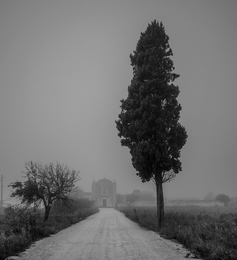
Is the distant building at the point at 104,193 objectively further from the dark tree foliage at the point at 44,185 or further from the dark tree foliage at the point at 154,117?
the dark tree foliage at the point at 154,117

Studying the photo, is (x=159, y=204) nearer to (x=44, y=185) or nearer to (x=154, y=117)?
(x=154, y=117)

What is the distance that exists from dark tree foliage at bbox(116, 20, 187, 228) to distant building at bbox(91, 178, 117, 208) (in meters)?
79.5

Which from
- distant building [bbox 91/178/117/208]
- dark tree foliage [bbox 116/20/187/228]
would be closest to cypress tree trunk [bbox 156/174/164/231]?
dark tree foliage [bbox 116/20/187/228]

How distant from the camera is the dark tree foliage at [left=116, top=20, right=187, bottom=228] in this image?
15555mm

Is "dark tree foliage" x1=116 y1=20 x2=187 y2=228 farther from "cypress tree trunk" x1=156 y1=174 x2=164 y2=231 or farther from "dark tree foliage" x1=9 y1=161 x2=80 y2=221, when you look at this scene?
"dark tree foliage" x1=9 y1=161 x2=80 y2=221

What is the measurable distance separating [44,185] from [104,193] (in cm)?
7635

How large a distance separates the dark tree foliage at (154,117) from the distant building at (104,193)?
261 feet

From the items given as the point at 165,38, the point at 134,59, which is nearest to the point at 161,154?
the point at 134,59

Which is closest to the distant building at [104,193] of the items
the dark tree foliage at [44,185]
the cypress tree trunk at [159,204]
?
the dark tree foliage at [44,185]

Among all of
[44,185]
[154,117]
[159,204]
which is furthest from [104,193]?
[154,117]

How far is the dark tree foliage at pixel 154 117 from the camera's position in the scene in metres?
15.6

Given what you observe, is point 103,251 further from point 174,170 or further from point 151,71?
point 151,71

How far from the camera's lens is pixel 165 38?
1786cm

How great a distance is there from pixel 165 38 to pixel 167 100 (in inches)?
198
